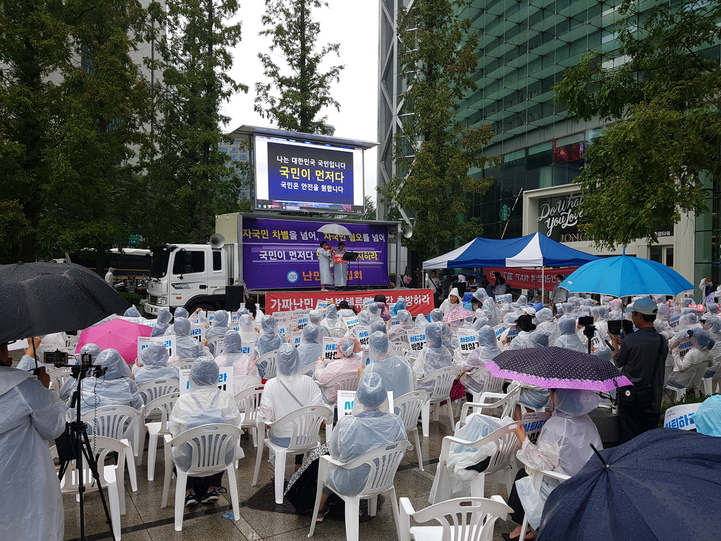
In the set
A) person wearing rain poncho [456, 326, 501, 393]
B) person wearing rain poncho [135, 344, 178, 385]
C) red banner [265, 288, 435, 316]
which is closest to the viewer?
person wearing rain poncho [135, 344, 178, 385]

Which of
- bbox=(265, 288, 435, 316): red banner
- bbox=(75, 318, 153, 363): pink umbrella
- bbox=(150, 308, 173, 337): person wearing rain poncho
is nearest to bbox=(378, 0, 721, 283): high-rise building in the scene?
bbox=(265, 288, 435, 316): red banner

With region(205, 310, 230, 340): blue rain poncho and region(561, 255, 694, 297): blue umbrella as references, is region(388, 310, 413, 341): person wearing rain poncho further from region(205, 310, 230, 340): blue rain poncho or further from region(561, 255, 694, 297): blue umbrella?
region(561, 255, 694, 297): blue umbrella

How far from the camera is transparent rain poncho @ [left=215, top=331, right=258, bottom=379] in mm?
5938

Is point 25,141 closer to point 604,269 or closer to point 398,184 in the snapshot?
point 398,184

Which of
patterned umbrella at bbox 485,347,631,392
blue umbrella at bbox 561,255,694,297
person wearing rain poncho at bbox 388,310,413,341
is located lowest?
person wearing rain poncho at bbox 388,310,413,341

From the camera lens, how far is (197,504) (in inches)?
166

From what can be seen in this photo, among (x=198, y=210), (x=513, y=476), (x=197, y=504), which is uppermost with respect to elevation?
(x=198, y=210)

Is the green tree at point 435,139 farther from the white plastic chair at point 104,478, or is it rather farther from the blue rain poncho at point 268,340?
the white plastic chair at point 104,478

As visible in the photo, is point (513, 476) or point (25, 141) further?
point (25, 141)

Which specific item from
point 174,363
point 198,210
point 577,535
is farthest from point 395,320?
point 198,210

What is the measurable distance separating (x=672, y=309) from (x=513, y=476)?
8650 mm

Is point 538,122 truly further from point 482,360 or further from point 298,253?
point 482,360

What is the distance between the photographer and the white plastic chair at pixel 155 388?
205 inches

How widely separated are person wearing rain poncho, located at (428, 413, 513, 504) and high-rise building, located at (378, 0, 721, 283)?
1942 cm
